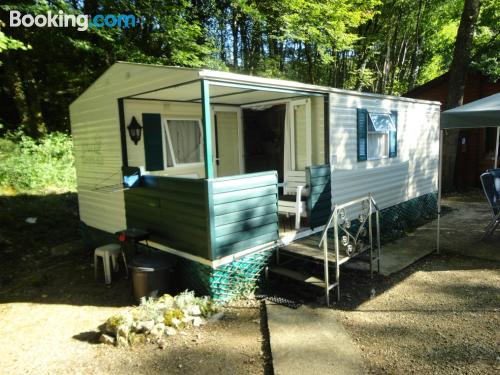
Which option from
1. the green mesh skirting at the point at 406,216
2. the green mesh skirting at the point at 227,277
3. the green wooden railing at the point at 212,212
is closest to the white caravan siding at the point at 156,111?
the green wooden railing at the point at 212,212

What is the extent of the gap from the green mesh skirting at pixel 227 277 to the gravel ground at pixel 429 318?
1.12 metres

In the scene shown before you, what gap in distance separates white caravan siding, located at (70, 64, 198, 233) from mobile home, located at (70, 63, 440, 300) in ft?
0.06

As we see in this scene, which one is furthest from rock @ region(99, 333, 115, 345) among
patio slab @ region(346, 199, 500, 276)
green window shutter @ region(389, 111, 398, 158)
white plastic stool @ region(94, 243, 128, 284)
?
green window shutter @ region(389, 111, 398, 158)

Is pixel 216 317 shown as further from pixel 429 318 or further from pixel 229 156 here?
pixel 229 156

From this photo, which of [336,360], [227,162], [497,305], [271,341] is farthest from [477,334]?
[227,162]

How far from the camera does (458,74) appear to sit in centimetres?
1041

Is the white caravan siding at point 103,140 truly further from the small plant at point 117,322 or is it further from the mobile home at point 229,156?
the small plant at point 117,322

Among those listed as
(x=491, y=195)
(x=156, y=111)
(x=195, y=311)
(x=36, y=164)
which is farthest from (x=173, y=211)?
(x=36, y=164)

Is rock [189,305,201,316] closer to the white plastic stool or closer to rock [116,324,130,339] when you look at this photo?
rock [116,324,130,339]

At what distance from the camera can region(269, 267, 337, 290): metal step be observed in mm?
4243

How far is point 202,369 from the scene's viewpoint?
10.1 ft

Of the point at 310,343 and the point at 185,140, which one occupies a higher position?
the point at 185,140

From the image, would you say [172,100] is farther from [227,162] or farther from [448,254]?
[448,254]

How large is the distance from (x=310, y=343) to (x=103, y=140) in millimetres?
4465
